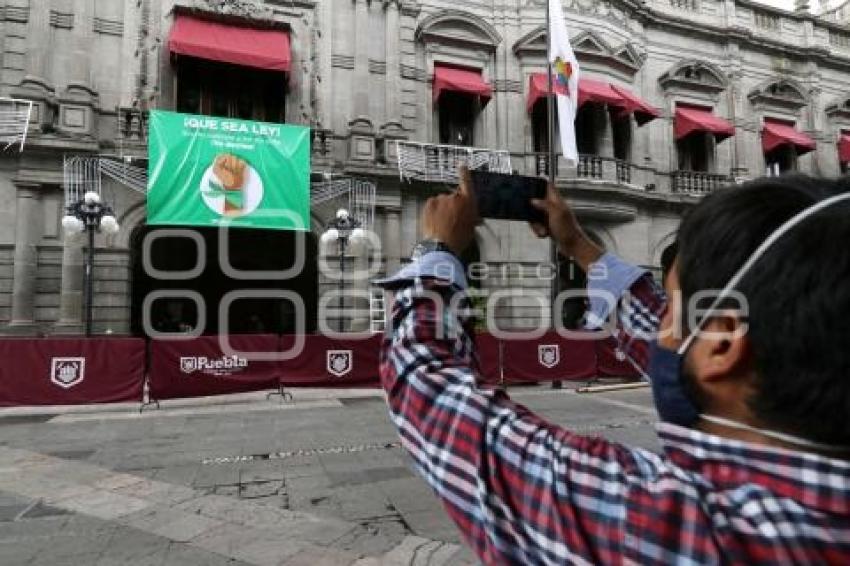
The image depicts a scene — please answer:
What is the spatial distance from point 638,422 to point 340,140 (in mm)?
11655

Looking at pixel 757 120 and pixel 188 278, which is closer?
pixel 188 278

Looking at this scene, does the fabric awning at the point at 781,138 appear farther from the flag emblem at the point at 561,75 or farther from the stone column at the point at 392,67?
the stone column at the point at 392,67

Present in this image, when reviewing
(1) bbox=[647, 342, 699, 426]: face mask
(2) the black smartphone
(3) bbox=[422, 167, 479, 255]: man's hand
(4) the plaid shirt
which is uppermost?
(2) the black smartphone

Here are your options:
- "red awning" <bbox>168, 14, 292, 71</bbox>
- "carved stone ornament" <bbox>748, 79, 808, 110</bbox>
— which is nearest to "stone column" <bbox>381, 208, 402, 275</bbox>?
"red awning" <bbox>168, 14, 292, 71</bbox>

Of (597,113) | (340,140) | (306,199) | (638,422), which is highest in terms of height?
(597,113)

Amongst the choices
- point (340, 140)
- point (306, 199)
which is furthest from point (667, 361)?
point (340, 140)

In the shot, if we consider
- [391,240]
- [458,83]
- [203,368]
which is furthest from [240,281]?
[458,83]

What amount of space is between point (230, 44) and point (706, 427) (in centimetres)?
1781

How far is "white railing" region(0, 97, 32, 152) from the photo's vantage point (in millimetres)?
14758

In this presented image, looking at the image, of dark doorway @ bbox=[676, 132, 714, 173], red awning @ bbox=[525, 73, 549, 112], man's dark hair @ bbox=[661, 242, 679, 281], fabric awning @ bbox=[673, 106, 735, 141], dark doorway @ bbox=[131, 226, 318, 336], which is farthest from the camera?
dark doorway @ bbox=[676, 132, 714, 173]

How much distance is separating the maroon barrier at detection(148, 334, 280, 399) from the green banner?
12.6ft

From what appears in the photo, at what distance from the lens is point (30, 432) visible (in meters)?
9.94

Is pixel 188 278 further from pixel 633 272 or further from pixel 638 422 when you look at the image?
pixel 633 272

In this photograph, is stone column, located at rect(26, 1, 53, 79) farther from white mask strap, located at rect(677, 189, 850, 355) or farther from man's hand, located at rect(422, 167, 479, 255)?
white mask strap, located at rect(677, 189, 850, 355)
